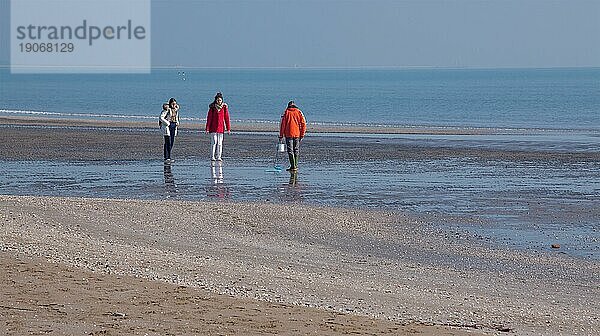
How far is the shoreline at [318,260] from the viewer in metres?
9.72

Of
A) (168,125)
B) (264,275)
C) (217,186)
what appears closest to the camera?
(264,275)

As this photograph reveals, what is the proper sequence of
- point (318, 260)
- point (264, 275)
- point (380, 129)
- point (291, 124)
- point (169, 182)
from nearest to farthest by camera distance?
point (264, 275), point (318, 260), point (169, 182), point (291, 124), point (380, 129)

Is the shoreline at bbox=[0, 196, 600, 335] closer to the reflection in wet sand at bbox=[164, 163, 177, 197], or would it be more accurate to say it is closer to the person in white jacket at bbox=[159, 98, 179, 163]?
the reflection in wet sand at bbox=[164, 163, 177, 197]

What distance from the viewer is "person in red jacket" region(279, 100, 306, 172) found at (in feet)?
75.2

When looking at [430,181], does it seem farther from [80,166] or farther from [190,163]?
[80,166]

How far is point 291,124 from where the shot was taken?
22938 millimetres

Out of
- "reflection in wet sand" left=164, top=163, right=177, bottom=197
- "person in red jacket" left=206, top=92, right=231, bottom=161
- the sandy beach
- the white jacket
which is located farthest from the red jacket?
the sandy beach

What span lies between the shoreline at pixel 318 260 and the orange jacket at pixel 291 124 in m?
6.00

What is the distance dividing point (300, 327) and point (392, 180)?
1372cm

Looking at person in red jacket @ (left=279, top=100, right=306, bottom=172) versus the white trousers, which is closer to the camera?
person in red jacket @ (left=279, top=100, right=306, bottom=172)

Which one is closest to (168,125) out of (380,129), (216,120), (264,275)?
(216,120)

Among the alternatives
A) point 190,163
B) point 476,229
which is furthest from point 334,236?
point 190,163

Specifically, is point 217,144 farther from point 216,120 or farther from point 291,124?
point 291,124

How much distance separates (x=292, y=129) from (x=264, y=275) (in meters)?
12.0
